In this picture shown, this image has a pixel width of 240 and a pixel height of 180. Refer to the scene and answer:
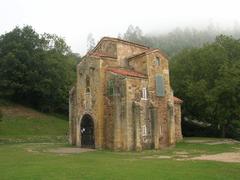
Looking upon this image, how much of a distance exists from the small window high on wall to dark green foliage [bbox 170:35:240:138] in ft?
39.2

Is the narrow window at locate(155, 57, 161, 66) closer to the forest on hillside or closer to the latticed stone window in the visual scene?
the latticed stone window

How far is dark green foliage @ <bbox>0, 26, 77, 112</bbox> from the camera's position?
6197 centimetres

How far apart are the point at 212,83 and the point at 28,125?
2614 cm

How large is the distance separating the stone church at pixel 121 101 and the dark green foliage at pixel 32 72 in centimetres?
2291

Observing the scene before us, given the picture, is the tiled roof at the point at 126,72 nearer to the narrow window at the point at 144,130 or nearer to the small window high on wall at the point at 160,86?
the small window high on wall at the point at 160,86

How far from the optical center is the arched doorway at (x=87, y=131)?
37938 millimetres

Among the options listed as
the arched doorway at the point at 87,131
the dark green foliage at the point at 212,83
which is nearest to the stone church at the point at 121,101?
the arched doorway at the point at 87,131

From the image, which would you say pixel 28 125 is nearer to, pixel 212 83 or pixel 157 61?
pixel 157 61

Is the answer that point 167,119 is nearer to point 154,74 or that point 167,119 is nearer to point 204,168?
point 154,74

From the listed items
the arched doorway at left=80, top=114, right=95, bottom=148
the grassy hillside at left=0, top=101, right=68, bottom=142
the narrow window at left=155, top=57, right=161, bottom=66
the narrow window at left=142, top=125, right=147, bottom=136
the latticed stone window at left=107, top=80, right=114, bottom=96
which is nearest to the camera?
the latticed stone window at left=107, top=80, right=114, bottom=96

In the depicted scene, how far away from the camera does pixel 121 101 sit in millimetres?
35531

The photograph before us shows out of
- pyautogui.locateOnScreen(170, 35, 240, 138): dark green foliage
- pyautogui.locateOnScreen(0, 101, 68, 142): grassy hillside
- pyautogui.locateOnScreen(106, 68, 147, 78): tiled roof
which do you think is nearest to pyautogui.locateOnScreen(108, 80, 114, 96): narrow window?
pyautogui.locateOnScreen(106, 68, 147, 78): tiled roof

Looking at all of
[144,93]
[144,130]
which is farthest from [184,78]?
[144,130]

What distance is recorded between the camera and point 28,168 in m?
21.2
